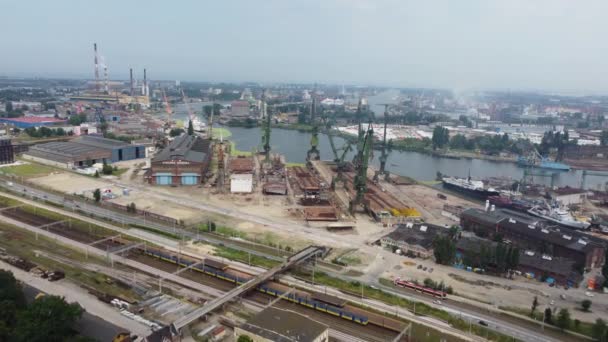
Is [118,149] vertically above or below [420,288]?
above

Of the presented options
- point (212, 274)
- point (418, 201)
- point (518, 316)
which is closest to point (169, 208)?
point (212, 274)

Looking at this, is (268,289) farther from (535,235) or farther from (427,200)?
(427,200)

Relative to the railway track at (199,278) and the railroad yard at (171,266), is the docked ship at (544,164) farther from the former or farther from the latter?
the railway track at (199,278)

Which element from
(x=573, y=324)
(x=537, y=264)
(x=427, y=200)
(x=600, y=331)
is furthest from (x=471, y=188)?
(x=600, y=331)

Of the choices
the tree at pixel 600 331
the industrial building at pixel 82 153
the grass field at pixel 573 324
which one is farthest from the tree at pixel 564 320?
the industrial building at pixel 82 153

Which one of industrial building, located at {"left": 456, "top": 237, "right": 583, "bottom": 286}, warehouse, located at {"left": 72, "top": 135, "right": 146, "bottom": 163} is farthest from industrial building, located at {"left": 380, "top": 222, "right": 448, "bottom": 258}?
warehouse, located at {"left": 72, "top": 135, "right": 146, "bottom": 163}

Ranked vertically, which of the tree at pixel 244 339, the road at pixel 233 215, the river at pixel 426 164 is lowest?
the river at pixel 426 164
